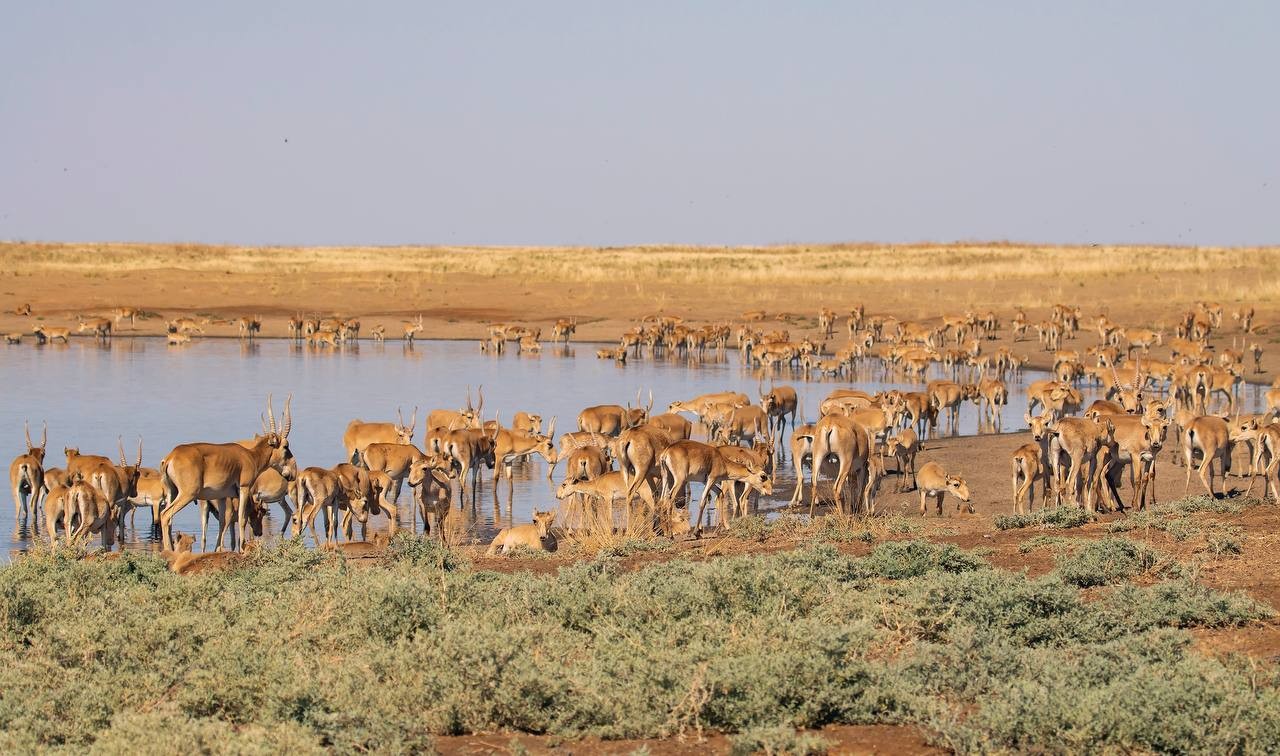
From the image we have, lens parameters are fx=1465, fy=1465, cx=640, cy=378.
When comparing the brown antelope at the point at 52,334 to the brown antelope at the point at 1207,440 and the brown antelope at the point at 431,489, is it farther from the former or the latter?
the brown antelope at the point at 1207,440

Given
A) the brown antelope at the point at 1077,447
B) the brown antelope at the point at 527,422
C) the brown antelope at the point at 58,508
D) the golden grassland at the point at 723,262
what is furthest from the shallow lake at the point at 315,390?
the golden grassland at the point at 723,262

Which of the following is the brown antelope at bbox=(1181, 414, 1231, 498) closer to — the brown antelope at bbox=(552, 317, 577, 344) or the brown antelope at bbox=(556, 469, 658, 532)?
the brown antelope at bbox=(556, 469, 658, 532)

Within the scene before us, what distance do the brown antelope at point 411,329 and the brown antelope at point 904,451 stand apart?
1122 inches

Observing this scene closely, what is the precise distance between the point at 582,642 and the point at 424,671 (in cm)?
138

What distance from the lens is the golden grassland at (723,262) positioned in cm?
6694

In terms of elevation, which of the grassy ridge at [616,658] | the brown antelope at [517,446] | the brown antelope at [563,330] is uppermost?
the grassy ridge at [616,658]

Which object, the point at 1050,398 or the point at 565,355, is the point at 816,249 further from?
the point at 1050,398

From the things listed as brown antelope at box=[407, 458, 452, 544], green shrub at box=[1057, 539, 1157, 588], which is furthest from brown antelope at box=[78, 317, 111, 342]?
green shrub at box=[1057, 539, 1157, 588]

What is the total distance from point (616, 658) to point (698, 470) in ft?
25.9

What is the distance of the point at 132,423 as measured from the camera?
2652 cm

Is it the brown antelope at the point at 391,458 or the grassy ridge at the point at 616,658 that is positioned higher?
the grassy ridge at the point at 616,658

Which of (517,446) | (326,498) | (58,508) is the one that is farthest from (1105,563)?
(517,446)

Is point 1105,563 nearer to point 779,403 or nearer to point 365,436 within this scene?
point 365,436

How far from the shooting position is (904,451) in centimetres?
2033
